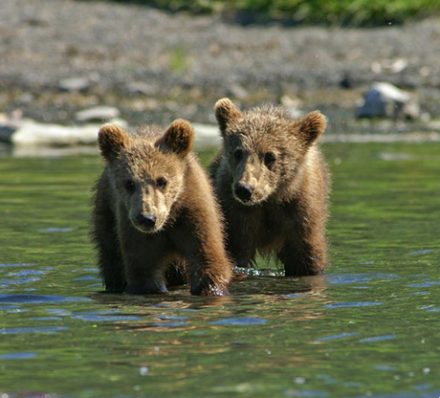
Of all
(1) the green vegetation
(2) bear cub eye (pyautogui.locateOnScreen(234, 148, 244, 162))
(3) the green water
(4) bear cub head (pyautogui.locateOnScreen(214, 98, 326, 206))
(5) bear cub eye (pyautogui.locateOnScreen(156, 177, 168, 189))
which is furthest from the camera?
(1) the green vegetation

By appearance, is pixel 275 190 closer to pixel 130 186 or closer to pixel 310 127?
pixel 310 127

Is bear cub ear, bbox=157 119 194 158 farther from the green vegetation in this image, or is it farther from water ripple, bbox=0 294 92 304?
the green vegetation

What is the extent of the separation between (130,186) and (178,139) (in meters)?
0.47

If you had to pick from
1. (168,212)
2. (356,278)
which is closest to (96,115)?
(356,278)

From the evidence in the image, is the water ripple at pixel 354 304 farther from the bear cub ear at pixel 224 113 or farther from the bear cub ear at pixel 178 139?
the bear cub ear at pixel 224 113

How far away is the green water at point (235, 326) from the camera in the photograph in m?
6.74

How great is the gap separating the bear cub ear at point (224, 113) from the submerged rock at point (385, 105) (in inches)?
518

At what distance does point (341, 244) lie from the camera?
39.9ft

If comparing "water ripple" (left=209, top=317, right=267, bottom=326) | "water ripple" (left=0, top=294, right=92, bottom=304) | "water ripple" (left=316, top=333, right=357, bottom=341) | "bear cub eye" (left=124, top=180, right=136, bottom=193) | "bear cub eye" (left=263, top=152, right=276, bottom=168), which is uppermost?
"bear cub eye" (left=263, top=152, right=276, bottom=168)

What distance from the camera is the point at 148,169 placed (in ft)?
30.2

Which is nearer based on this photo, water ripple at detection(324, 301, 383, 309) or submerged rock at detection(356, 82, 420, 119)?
water ripple at detection(324, 301, 383, 309)

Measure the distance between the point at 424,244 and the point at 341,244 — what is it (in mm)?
770

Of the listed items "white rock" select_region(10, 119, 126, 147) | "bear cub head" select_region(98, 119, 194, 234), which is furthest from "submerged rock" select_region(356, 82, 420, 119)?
"bear cub head" select_region(98, 119, 194, 234)

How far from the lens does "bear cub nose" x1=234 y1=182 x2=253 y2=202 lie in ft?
32.2
